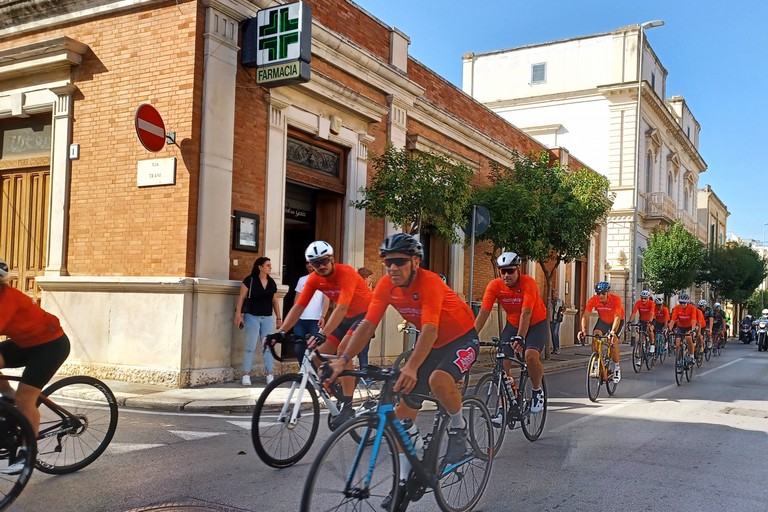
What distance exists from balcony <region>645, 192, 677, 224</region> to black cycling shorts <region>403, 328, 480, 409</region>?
3688 centimetres

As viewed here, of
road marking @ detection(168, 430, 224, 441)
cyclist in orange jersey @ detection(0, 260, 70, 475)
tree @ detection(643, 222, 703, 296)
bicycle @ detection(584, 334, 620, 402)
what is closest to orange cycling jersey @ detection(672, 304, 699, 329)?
bicycle @ detection(584, 334, 620, 402)

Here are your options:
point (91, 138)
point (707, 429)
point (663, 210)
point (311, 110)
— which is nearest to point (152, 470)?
point (707, 429)

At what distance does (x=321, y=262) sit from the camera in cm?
628

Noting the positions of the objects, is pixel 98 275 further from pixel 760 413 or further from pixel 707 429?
pixel 760 413

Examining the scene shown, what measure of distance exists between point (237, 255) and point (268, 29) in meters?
3.47

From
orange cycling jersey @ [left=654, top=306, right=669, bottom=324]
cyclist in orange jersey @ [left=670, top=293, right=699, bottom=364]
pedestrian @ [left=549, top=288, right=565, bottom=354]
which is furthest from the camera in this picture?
pedestrian @ [left=549, top=288, right=565, bottom=354]

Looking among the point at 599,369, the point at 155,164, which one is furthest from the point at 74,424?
the point at 599,369

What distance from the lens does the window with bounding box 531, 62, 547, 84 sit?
39625 mm

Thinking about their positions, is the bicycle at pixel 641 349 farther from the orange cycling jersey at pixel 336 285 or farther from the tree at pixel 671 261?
the tree at pixel 671 261

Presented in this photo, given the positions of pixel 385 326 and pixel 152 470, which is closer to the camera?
pixel 152 470

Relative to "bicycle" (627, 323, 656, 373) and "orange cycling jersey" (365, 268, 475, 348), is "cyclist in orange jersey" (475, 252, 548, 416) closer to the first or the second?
"orange cycling jersey" (365, 268, 475, 348)

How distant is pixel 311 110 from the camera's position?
41.2 feet

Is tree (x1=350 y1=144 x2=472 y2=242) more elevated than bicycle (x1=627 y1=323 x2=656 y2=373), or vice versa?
tree (x1=350 y1=144 x2=472 y2=242)

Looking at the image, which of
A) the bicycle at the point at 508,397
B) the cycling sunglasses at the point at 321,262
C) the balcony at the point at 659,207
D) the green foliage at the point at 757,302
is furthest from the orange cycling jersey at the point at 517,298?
the green foliage at the point at 757,302
